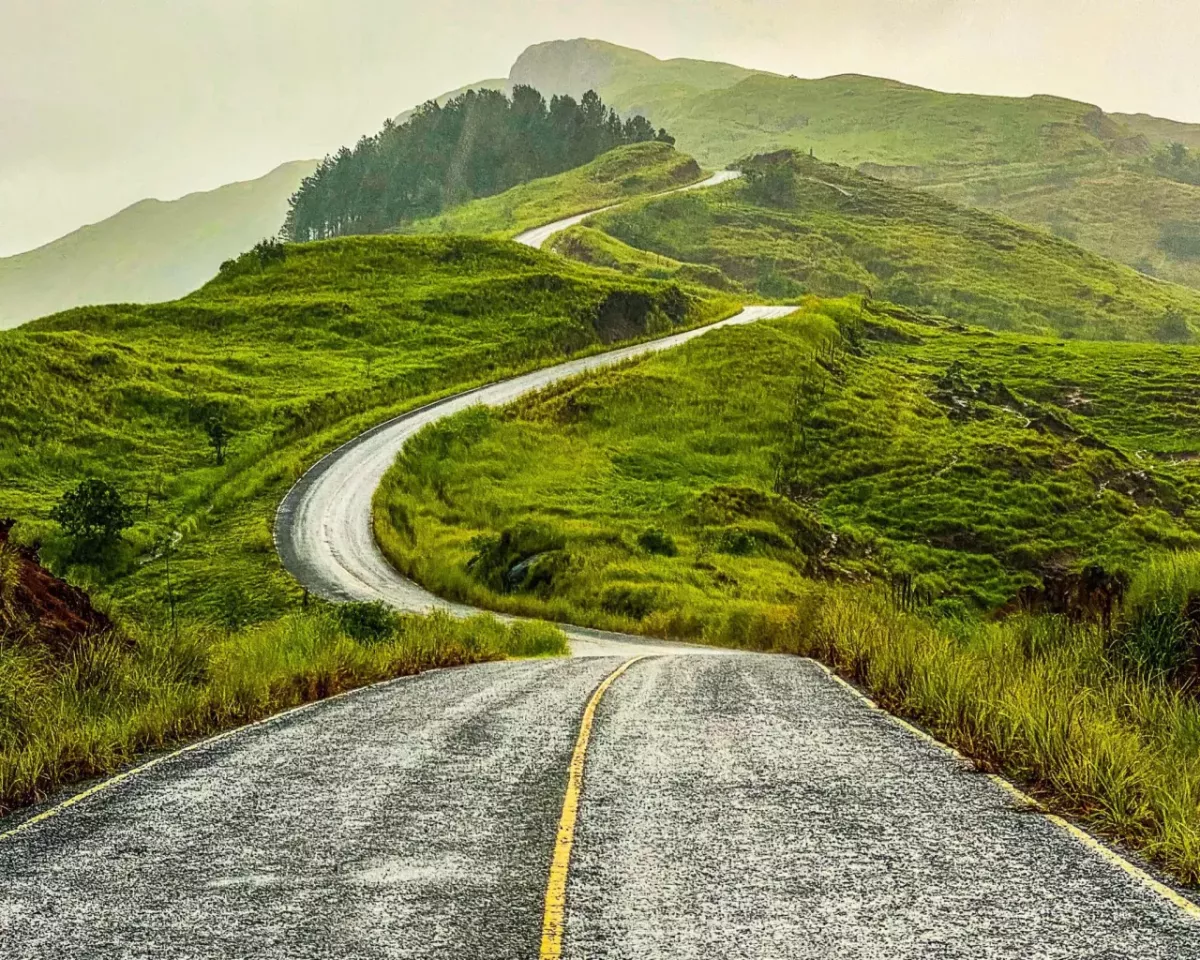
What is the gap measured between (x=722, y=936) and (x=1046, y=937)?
1.66m

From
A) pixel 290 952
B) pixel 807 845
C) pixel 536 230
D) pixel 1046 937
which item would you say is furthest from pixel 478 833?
pixel 536 230

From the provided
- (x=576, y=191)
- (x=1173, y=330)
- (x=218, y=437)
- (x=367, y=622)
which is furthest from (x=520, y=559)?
(x=576, y=191)

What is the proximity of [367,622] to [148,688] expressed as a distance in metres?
8.70

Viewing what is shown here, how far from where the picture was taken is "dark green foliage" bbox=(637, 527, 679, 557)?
31.4m

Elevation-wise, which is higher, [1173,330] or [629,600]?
[1173,330]

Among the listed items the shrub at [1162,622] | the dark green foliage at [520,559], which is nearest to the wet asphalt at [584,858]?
the shrub at [1162,622]

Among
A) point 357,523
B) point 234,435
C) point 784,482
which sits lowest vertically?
point 784,482

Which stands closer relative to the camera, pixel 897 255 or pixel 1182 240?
pixel 897 255

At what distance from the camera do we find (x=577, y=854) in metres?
5.98

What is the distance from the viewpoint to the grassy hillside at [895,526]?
836cm

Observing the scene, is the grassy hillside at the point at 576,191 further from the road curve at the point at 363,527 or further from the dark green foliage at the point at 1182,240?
the dark green foliage at the point at 1182,240

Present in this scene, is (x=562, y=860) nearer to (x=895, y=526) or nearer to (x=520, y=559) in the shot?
(x=520, y=559)

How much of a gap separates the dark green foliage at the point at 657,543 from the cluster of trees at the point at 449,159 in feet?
397

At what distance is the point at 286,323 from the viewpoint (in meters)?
60.4
